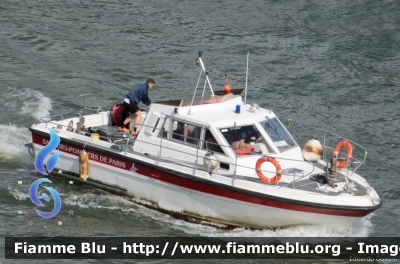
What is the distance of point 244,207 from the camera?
1409 centimetres

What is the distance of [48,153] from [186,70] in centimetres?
866

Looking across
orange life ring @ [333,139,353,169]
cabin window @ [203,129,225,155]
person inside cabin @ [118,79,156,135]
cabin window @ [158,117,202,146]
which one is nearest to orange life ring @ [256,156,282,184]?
cabin window @ [203,129,225,155]

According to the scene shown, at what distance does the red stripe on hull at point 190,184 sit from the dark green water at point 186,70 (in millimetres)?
558

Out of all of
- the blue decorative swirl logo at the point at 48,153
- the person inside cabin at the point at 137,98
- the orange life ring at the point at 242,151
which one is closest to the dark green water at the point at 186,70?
the blue decorative swirl logo at the point at 48,153

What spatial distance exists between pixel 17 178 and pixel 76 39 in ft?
34.9

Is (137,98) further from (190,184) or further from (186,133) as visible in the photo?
(190,184)

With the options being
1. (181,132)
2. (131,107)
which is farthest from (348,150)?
(131,107)

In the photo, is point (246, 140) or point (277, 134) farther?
point (277, 134)

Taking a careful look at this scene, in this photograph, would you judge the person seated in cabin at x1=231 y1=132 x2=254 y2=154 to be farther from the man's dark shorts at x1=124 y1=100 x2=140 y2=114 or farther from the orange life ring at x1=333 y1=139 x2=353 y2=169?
the man's dark shorts at x1=124 y1=100 x2=140 y2=114

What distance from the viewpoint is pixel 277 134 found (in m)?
15.3

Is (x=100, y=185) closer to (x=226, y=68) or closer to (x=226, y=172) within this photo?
(x=226, y=172)

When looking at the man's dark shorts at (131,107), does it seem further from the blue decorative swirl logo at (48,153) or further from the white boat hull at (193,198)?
the blue decorative swirl logo at (48,153)

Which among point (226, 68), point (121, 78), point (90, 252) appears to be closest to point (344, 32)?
point (226, 68)
